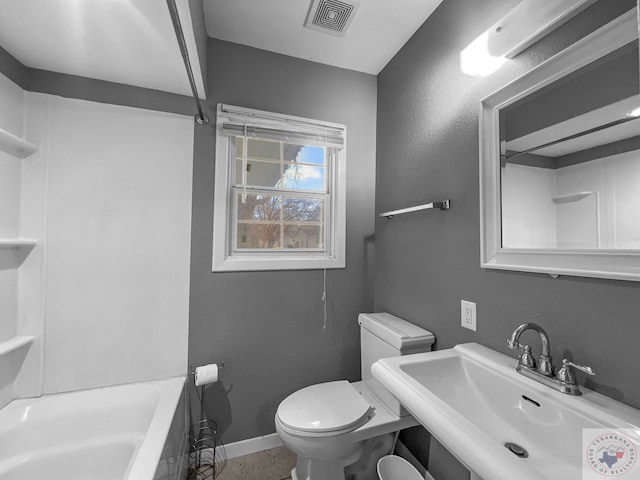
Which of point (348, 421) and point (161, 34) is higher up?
point (161, 34)

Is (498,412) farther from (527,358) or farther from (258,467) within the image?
(258,467)

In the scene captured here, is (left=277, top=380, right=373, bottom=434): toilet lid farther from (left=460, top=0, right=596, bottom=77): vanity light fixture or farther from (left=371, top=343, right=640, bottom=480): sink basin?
(left=460, top=0, right=596, bottom=77): vanity light fixture

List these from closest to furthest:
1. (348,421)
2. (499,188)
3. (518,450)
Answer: (518,450)
(499,188)
(348,421)

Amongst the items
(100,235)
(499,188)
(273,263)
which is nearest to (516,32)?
(499,188)

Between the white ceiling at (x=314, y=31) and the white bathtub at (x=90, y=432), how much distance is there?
2.10m

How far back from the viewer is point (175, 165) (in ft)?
5.30

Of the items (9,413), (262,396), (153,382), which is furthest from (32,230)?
(262,396)

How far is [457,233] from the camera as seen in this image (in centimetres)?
133

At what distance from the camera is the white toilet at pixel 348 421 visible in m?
1.21

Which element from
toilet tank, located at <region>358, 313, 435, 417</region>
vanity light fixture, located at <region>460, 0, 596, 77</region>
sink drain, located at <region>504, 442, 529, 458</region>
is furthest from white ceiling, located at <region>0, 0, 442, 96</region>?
sink drain, located at <region>504, 442, 529, 458</region>

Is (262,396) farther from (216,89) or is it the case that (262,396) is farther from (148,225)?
(216,89)

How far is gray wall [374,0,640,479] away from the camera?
0.81m

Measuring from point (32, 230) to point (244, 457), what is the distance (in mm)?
1754

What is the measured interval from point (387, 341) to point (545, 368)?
0.74 m
